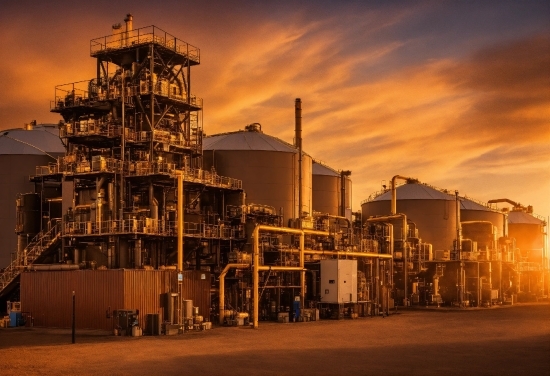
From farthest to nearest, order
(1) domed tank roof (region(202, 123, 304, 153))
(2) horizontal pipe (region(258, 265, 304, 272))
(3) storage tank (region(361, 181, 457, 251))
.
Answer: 1. (3) storage tank (region(361, 181, 457, 251))
2. (1) domed tank roof (region(202, 123, 304, 153))
3. (2) horizontal pipe (region(258, 265, 304, 272))

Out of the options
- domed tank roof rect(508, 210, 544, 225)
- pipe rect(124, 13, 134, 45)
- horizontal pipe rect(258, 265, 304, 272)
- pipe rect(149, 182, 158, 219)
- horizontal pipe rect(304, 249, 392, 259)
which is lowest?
horizontal pipe rect(258, 265, 304, 272)

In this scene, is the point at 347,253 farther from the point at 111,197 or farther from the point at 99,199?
the point at 99,199

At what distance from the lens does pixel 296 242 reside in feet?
216

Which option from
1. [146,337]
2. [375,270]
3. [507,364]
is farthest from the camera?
[375,270]

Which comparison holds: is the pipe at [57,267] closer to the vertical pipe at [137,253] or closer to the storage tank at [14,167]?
the vertical pipe at [137,253]

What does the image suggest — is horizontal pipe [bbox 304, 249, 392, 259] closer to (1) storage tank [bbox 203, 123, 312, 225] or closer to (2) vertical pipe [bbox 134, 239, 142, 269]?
(1) storage tank [bbox 203, 123, 312, 225]

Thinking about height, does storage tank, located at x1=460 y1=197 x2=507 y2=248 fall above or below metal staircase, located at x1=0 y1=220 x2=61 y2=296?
above

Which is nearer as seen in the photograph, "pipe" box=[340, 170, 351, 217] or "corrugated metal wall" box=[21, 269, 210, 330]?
"corrugated metal wall" box=[21, 269, 210, 330]

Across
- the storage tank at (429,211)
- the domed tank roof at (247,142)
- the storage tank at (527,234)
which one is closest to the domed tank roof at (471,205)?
the storage tank at (429,211)

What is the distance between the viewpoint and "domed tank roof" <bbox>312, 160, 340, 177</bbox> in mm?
86500

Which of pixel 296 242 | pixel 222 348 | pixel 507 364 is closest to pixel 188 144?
pixel 296 242

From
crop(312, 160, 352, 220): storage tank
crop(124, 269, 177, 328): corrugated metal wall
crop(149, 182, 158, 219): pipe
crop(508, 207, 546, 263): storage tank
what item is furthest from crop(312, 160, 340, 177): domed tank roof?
crop(508, 207, 546, 263): storage tank

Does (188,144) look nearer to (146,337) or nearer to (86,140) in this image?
(86,140)

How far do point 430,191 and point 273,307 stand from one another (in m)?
45.9
